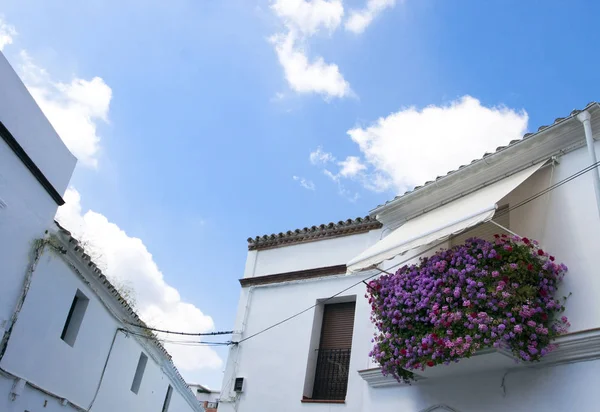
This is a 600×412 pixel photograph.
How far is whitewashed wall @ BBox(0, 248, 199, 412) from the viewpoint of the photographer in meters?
10.3

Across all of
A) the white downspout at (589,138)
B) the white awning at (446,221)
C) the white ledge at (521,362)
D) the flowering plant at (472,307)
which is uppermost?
the white downspout at (589,138)

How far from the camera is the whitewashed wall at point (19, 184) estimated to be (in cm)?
925

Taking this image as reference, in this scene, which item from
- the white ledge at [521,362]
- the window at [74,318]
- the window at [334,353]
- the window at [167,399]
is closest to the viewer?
the white ledge at [521,362]

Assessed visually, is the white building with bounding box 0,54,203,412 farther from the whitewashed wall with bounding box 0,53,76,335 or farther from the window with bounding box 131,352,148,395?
the window with bounding box 131,352,148,395

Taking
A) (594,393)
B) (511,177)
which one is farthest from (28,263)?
(594,393)

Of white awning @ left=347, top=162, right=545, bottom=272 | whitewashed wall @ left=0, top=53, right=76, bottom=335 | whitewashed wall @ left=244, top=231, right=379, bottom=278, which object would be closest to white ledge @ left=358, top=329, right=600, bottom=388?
white awning @ left=347, top=162, right=545, bottom=272

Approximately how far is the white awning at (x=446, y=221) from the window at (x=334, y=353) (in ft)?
5.52

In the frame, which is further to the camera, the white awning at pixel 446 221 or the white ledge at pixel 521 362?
the white awning at pixel 446 221

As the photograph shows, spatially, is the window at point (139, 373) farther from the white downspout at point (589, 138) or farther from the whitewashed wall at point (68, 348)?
the white downspout at point (589, 138)

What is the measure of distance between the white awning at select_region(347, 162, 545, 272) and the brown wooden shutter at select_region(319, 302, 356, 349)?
1.63 metres

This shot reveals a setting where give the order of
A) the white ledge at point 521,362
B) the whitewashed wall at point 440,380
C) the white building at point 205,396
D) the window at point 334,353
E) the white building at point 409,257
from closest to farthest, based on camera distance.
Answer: the white ledge at point 521,362 < the whitewashed wall at point 440,380 < the white building at point 409,257 < the window at point 334,353 < the white building at point 205,396

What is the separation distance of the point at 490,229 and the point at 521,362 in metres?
2.26

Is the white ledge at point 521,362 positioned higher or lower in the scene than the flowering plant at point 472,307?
lower

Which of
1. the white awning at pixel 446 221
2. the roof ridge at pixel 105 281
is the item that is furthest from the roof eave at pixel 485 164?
the roof ridge at pixel 105 281
